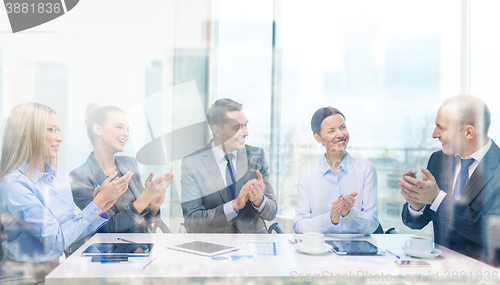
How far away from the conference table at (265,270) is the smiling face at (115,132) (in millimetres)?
684

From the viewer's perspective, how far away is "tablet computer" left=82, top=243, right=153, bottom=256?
1.14 metres

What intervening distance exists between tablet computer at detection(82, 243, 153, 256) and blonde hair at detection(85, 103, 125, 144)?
632mm

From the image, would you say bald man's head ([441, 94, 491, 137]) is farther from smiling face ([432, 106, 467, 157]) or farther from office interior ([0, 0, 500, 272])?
office interior ([0, 0, 500, 272])

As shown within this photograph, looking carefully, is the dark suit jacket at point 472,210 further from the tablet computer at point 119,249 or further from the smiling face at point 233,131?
the tablet computer at point 119,249

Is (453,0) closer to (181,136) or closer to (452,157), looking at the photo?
(452,157)

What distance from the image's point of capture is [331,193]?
1810mm

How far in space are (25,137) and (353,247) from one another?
137 cm

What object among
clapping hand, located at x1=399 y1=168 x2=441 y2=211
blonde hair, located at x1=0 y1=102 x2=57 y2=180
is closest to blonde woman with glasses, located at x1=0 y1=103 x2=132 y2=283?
blonde hair, located at x1=0 y1=102 x2=57 y2=180

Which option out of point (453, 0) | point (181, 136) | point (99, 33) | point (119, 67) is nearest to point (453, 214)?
point (453, 0)

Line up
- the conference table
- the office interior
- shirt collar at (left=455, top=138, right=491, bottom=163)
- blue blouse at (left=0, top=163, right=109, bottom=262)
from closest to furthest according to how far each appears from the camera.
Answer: the conference table, blue blouse at (left=0, top=163, right=109, bottom=262), shirt collar at (left=455, top=138, right=491, bottom=163), the office interior

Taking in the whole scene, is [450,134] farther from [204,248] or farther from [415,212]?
[204,248]

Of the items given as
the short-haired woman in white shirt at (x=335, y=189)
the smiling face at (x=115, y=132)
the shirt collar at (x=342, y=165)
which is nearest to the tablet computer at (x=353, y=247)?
the short-haired woman in white shirt at (x=335, y=189)

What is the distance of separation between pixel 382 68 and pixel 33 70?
1819 millimetres

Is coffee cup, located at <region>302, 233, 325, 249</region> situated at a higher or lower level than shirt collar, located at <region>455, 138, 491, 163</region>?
lower
